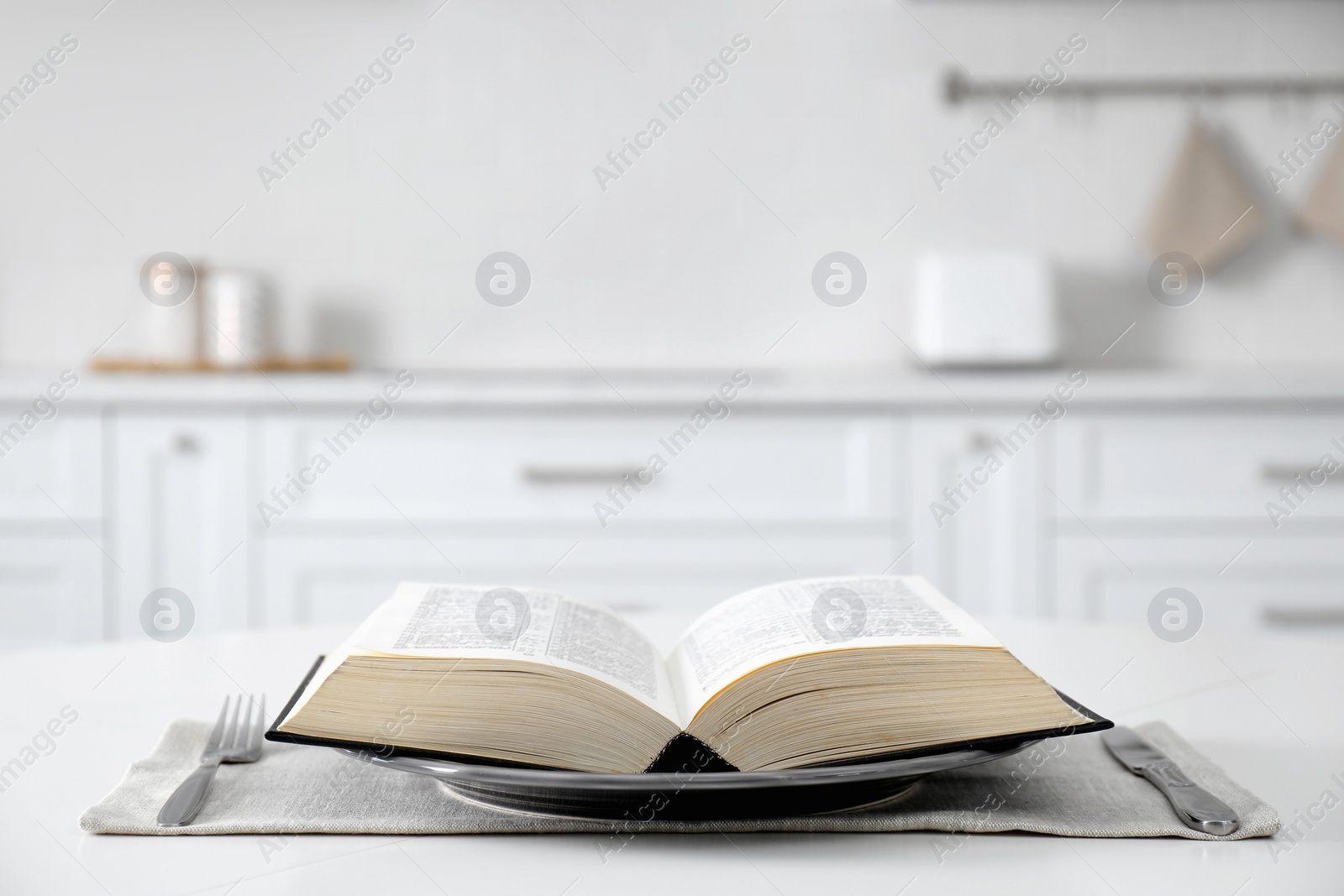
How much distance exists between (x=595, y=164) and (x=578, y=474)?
807mm

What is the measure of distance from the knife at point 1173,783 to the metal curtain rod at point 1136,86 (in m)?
1.83

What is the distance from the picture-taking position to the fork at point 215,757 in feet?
1.50

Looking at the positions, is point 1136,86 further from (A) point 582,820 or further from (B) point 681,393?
(A) point 582,820

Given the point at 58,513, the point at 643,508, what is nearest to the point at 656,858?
the point at 643,508

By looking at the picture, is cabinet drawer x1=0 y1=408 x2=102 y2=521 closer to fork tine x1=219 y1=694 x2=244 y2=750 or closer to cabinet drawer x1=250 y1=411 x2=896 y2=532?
cabinet drawer x1=250 y1=411 x2=896 y2=532

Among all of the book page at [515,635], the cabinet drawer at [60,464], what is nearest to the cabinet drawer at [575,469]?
the cabinet drawer at [60,464]

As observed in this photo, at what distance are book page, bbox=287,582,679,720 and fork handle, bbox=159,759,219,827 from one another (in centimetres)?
6

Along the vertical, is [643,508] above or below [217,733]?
above

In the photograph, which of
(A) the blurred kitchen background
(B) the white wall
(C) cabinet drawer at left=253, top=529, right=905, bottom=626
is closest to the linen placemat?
(C) cabinet drawer at left=253, top=529, right=905, bottom=626

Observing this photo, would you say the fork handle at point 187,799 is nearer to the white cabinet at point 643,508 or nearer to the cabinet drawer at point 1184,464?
the white cabinet at point 643,508

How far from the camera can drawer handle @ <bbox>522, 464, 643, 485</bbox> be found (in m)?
1.63

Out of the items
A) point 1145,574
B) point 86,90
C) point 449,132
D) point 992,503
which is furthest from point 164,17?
point 1145,574

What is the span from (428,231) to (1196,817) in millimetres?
1931

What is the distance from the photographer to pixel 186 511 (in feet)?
5.32
